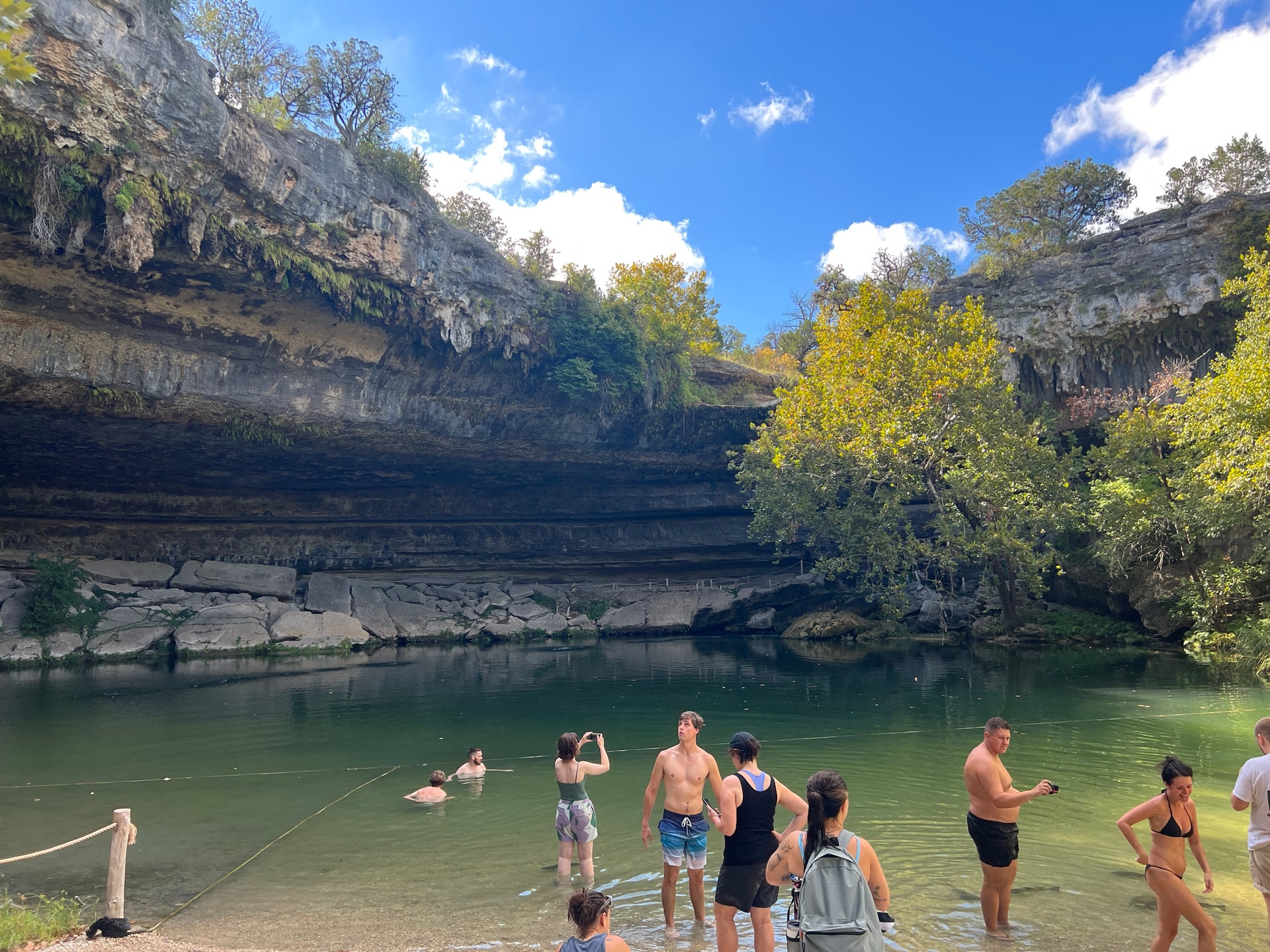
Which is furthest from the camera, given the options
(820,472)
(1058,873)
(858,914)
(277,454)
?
(277,454)

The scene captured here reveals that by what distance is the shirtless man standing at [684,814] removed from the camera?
4898 millimetres

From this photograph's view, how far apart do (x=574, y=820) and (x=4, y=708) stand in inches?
625

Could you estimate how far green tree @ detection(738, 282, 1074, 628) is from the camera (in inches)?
872

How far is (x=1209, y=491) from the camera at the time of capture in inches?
688

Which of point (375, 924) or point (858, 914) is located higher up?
point (858, 914)

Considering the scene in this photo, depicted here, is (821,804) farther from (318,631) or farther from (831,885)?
(318,631)

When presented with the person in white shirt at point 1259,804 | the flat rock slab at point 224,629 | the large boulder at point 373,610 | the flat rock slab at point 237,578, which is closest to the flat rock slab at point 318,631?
the flat rock slab at point 224,629

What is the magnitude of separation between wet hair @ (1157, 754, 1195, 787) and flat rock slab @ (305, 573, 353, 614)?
3014 centimetres

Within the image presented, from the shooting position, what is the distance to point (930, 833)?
273 inches

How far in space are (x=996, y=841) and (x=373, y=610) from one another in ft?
98.1

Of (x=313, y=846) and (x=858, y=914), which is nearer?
(x=858, y=914)

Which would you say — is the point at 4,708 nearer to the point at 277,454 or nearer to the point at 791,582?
the point at 277,454

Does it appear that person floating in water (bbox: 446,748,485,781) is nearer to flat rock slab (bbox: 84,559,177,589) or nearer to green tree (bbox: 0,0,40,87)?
green tree (bbox: 0,0,40,87)

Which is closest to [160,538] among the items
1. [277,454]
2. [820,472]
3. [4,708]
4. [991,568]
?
[277,454]
